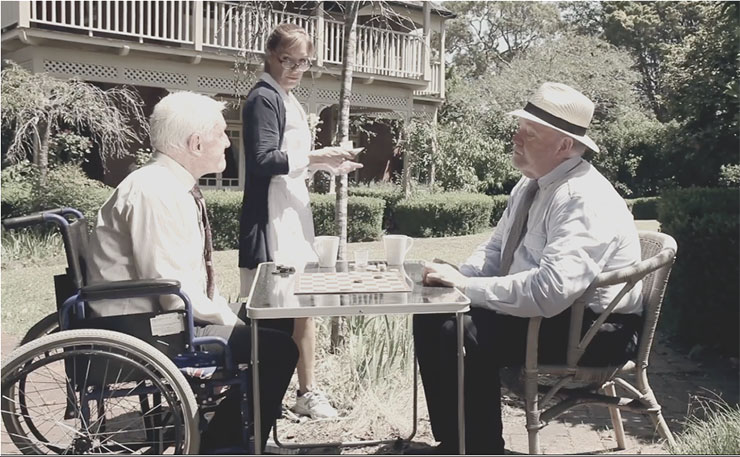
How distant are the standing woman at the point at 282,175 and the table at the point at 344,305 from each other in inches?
25.5

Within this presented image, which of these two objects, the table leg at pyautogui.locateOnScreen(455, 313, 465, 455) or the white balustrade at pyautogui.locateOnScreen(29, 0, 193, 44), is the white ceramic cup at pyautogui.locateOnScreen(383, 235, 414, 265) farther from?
the white balustrade at pyautogui.locateOnScreen(29, 0, 193, 44)

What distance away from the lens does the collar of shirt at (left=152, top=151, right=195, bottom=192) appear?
2.67 metres

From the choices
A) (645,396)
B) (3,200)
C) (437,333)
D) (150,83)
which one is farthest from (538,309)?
(150,83)

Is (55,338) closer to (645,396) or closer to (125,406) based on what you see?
(125,406)

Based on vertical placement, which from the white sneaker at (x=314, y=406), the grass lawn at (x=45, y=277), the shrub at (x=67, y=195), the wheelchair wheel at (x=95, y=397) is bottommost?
the grass lawn at (x=45, y=277)

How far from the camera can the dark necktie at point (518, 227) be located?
2859 mm

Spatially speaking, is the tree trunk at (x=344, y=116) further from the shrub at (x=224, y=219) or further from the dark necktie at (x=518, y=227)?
the shrub at (x=224, y=219)

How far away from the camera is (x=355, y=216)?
41.8 ft

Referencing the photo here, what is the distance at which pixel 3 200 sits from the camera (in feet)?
33.8

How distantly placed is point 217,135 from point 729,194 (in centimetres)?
368

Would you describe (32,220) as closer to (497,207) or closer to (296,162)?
(296,162)

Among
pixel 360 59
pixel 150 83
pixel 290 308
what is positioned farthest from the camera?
pixel 360 59

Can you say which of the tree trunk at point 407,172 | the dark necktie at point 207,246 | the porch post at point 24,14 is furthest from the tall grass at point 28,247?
the dark necktie at point 207,246

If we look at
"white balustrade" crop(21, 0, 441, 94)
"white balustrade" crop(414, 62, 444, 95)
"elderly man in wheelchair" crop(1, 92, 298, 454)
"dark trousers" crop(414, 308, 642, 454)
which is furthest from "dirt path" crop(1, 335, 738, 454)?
"white balustrade" crop(414, 62, 444, 95)
